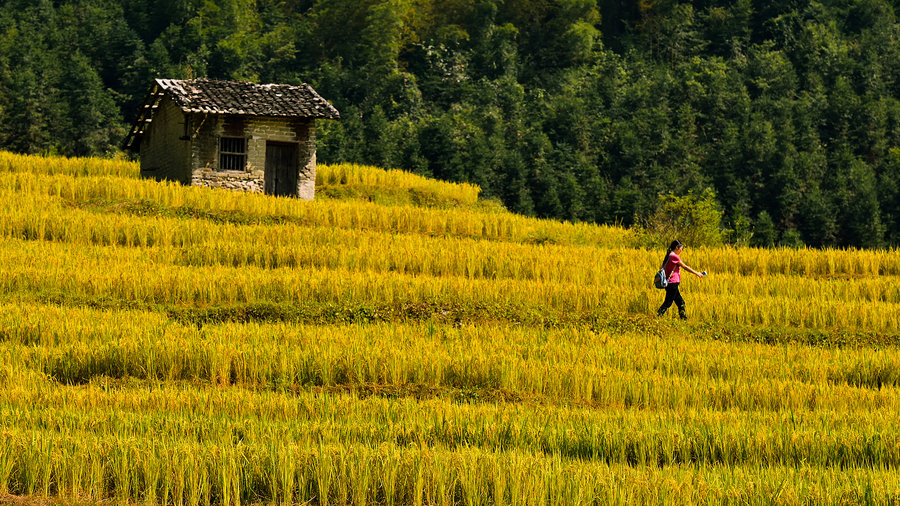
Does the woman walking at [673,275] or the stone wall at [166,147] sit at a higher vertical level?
the stone wall at [166,147]

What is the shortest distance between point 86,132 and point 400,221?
40695mm

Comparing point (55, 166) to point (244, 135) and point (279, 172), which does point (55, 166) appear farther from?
point (279, 172)

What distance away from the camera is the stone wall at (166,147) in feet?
110

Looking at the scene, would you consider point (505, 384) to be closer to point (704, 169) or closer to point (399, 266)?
point (399, 266)

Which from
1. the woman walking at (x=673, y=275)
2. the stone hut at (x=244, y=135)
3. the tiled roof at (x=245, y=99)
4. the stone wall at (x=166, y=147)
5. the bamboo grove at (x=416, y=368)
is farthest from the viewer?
the stone wall at (x=166, y=147)

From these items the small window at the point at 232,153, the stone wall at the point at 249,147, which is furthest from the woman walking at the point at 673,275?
the small window at the point at 232,153

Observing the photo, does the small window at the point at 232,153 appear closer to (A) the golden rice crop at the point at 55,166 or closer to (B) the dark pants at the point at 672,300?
(A) the golden rice crop at the point at 55,166

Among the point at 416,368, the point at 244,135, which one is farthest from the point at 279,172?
the point at 416,368

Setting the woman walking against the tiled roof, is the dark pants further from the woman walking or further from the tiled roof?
the tiled roof

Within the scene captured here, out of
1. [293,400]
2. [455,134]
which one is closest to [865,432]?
[293,400]

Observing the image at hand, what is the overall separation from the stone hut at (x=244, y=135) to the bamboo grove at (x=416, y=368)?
7.03m

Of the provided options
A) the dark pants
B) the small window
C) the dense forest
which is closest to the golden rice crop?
the small window

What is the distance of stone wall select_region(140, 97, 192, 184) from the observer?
33656 mm

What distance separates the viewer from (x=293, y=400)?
11.6m
